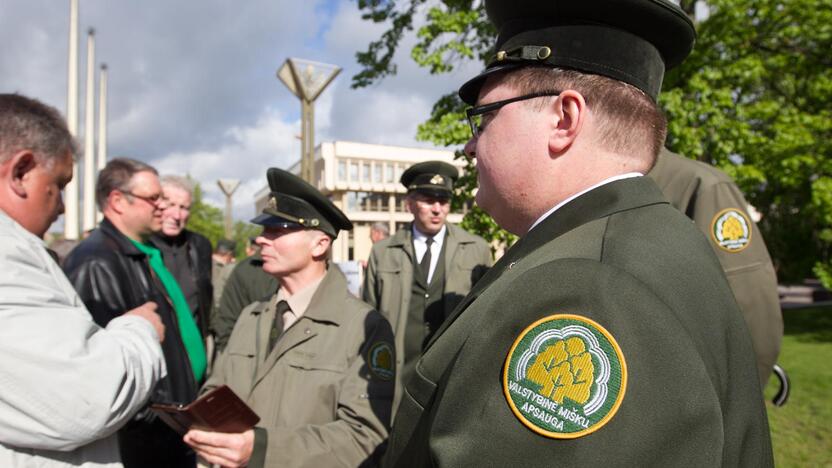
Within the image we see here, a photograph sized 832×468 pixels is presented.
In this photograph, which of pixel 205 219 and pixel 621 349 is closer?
pixel 621 349

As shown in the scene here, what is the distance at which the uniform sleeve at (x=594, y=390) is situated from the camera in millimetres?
783

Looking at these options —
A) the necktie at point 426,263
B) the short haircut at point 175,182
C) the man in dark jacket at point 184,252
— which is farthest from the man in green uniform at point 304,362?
the short haircut at point 175,182

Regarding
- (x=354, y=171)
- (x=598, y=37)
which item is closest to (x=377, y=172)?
(x=354, y=171)

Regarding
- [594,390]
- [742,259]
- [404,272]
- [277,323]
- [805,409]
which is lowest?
[805,409]

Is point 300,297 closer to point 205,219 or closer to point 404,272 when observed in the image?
point 404,272

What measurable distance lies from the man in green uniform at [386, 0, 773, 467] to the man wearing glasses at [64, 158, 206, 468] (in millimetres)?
2349

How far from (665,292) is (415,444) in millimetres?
529

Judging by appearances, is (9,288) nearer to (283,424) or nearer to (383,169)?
(283,424)

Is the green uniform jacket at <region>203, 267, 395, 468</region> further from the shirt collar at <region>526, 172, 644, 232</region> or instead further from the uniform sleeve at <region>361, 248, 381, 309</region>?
the uniform sleeve at <region>361, 248, 381, 309</region>

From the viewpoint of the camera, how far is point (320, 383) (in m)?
2.39

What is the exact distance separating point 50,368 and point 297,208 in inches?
67.0

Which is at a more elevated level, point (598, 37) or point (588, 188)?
point (598, 37)

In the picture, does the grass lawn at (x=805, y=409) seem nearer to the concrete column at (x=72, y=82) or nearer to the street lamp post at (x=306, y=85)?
the street lamp post at (x=306, y=85)

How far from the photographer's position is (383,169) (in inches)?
2422
